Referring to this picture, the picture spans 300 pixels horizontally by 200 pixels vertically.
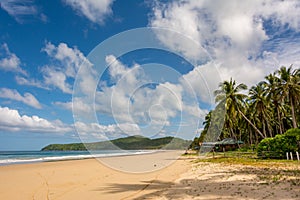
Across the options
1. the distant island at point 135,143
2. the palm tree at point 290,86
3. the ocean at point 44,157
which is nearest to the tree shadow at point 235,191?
the distant island at point 135,143

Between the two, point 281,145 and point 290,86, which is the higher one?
point 290,86

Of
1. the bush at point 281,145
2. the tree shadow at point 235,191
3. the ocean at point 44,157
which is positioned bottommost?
the ocean at point 44,157

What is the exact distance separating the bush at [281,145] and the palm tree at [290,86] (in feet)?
25.6

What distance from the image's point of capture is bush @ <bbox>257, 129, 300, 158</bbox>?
18391 millimetres

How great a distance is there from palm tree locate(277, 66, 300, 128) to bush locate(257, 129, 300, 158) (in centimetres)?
781

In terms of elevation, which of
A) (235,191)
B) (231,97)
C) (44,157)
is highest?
(231,97)

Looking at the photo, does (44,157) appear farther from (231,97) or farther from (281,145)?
(281,145)

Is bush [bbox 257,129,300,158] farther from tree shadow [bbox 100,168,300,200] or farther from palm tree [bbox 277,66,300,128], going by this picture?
tree shadow [bbox 100,168,300,200]

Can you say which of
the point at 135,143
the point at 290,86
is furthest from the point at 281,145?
the point at 135,143

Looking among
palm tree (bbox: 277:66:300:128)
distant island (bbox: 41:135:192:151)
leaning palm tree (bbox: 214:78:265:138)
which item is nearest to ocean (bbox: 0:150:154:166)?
distant island (bbox: 41:135:192:151)

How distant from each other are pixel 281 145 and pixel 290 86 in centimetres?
1063

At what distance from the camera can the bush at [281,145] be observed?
18.4 meters

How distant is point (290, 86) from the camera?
87.9ft

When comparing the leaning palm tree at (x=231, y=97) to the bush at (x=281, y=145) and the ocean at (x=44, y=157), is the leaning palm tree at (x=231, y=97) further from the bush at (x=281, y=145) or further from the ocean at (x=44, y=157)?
the ocean at (x=44, y=157)
